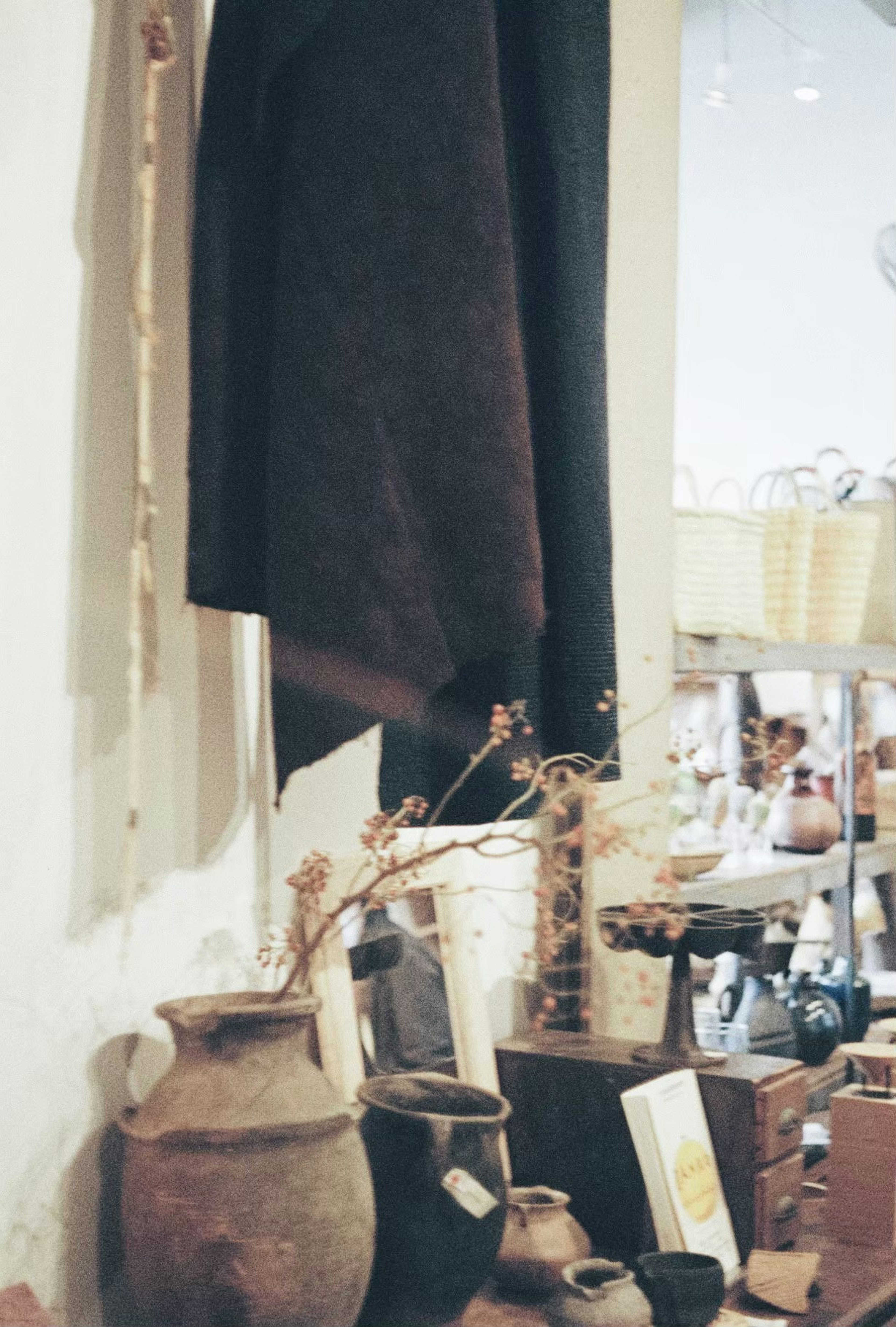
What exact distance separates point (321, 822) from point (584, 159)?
76cm

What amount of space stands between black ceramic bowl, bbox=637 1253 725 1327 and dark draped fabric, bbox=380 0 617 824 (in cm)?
48

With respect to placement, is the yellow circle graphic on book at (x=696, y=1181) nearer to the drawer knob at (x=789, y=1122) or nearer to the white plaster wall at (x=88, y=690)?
the drawer knob at (x=789, y=1122)

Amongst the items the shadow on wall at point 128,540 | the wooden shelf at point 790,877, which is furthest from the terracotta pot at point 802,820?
the shadow on wall at point 128,540

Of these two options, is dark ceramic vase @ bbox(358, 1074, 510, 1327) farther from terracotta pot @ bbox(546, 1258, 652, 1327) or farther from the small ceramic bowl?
the small ceramic bowl

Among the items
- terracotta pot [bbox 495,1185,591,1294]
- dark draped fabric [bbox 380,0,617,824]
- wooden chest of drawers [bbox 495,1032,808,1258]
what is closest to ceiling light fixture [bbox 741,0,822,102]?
dark draped fabric [bbox 380,0,617,824]

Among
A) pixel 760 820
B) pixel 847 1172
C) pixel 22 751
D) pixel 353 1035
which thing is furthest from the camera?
pixel 760 820

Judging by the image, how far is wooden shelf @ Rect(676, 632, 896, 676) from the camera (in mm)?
2113

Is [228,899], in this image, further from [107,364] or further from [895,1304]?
[895,1304]

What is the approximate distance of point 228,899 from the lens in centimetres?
150

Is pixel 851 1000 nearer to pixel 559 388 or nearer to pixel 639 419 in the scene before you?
pixel 639 419

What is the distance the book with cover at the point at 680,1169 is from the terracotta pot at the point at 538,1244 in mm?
93

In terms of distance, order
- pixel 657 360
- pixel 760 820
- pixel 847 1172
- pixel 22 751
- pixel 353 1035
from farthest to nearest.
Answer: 1. pixel 760 820
2. pixel 657 360
3. pixel 847 1172
4. pixel 353 1035
5. pixel 22 751

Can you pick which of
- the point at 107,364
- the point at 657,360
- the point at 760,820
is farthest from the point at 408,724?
the point at 760,820

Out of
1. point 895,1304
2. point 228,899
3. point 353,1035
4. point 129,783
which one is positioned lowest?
point 895,1304
